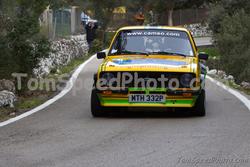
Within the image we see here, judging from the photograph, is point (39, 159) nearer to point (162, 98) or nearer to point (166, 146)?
point (166, 146)

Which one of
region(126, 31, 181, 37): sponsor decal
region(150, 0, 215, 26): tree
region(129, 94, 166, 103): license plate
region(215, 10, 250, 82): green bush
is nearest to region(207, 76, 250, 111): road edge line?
region(126, 31, 181, 37): sponsor decal

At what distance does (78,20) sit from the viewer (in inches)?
1706

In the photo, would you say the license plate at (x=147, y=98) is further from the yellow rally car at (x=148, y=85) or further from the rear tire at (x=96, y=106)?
the rear tire at (x=96, y=106)

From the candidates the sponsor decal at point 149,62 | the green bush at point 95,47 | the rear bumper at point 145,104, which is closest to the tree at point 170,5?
the green bush at point 95,47

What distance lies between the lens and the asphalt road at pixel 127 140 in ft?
28.0

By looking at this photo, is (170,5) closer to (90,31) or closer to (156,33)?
(90,31)

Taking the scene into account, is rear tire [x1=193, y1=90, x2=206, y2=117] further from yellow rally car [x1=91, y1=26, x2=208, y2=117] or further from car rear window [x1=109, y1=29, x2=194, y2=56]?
car rear window [x1=109, y1=29, x2=194, y2=56]

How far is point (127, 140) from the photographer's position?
10000 mm

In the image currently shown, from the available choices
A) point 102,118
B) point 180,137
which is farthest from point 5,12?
point 180,137

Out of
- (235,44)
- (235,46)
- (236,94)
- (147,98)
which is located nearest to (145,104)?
(147,98)

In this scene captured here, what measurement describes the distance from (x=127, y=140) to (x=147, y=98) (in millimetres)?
2286

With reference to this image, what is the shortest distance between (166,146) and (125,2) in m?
43.1

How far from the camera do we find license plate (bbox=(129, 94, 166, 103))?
12.2m

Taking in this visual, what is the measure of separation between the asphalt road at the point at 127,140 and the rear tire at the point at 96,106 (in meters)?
0.22
